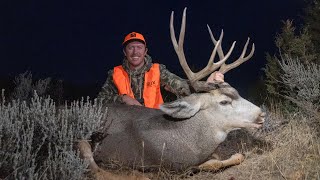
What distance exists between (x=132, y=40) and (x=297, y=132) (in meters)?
2.49

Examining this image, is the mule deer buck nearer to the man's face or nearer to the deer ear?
the deer ear

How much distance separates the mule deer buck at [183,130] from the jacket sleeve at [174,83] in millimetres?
1112

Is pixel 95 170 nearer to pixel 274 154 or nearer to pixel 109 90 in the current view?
pixel 274 154

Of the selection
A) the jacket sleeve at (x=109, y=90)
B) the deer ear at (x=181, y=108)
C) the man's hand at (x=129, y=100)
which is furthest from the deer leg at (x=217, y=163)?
the jacket sleeve at (x=109, y=90)

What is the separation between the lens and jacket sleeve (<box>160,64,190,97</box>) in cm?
547

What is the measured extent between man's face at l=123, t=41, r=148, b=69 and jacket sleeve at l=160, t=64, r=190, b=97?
0.30 metres

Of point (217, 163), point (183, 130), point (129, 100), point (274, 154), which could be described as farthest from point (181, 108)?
point (129, 100)


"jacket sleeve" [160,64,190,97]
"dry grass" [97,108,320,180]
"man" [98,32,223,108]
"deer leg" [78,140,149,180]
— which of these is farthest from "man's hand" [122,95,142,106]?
"deer leg" [78,140,149,180]

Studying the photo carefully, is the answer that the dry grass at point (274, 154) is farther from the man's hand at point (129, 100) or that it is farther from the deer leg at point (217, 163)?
the man's hand at point (129, 100)

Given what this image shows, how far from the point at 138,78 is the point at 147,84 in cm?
17

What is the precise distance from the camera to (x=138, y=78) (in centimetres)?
591

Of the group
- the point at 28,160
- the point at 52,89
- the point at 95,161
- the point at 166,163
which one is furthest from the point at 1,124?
the point at 52,89

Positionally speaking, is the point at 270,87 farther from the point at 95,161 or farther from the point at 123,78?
the point at 95,161

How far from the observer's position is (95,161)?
415 centimetres
